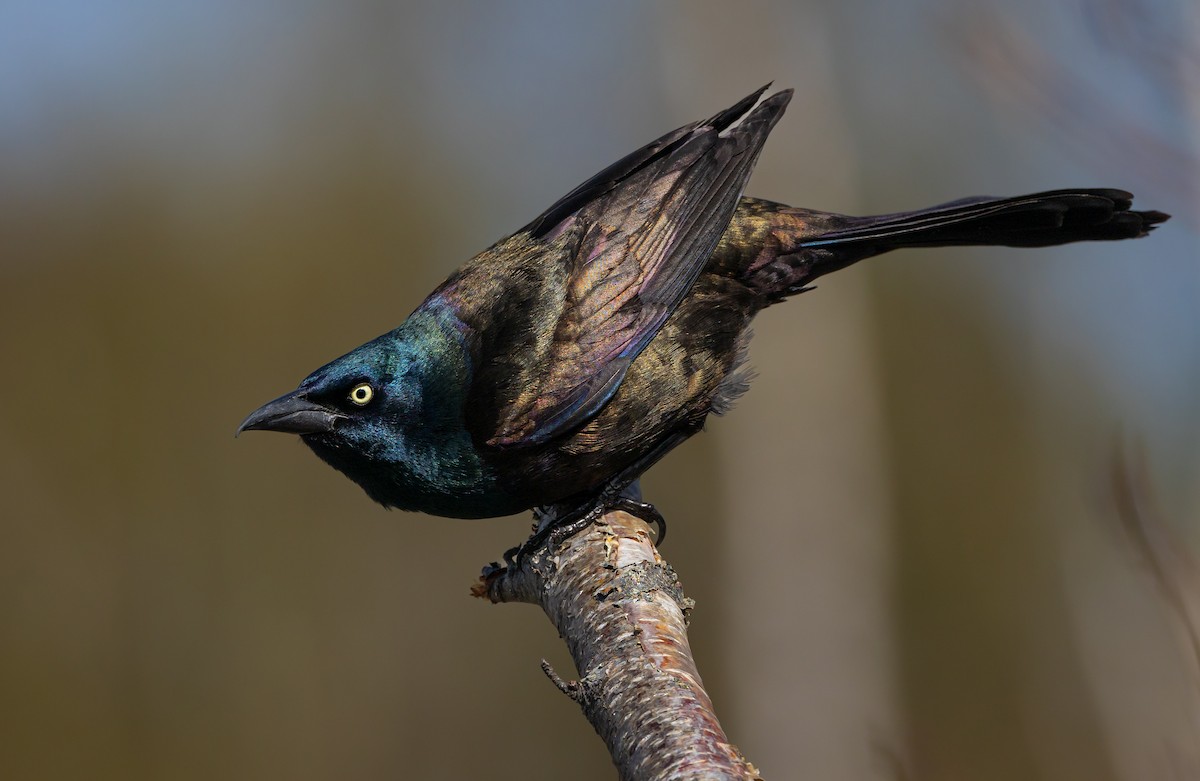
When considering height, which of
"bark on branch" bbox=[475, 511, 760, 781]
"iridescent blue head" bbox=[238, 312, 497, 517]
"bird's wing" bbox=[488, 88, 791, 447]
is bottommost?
"bark on branch" bbox=[475, 511, 760, 781]

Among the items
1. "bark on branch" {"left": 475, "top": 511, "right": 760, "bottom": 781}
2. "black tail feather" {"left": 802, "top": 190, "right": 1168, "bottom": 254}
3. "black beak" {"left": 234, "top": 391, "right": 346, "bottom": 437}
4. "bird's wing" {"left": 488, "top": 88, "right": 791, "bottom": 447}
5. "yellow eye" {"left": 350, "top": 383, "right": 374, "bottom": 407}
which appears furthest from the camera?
"black tail feather" {"left": 802, "top": 190, "right": 1168, "bottom": 254}

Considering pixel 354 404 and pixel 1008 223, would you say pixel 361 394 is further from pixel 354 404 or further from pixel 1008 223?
pixel 1008 223

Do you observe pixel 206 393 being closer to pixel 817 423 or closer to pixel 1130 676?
pixel 817 423

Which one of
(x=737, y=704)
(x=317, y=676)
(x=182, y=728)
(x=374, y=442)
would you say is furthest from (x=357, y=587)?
(x=374, y=442)

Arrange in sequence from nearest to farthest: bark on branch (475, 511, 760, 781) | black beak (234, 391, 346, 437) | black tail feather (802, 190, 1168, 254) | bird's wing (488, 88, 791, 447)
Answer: bark on branch (475, 511, 760, 781), black beak (234, 391, 346, 437), bird's wing (488, 88, 791, 447), black tail feather (802, 190, 1168, 254)

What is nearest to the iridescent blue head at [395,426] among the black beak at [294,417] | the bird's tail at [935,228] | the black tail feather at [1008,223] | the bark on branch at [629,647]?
the black beak at [294,417]

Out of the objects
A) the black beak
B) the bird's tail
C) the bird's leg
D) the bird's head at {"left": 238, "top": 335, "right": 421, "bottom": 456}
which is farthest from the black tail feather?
the black beak

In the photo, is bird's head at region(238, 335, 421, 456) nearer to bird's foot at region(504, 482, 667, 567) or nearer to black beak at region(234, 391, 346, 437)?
black beak at region(234, 391, 346, 437)
